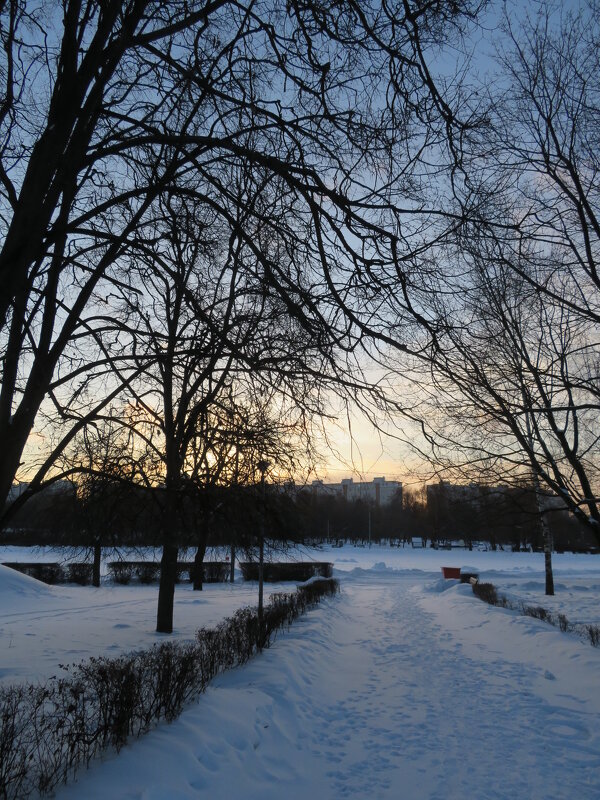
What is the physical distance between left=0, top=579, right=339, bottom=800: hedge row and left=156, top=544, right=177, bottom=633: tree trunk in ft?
18.3

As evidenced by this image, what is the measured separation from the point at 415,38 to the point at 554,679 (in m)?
7.84

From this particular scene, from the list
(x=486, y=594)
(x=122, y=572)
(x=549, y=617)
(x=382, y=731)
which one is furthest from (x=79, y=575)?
(x=382, y=731)

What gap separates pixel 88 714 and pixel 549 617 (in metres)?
11.4

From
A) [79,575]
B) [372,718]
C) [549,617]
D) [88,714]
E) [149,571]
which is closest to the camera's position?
[88,714]

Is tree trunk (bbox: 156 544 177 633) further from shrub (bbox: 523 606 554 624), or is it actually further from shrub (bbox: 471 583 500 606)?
shrub (bbox: 471 583 500 606)

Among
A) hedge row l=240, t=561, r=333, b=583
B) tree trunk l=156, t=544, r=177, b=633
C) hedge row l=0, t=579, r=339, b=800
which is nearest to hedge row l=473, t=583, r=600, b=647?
hedge row l=0, t=579, r=339, b=800

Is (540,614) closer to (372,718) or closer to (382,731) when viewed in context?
(372,718)

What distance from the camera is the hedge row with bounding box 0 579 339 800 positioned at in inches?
141

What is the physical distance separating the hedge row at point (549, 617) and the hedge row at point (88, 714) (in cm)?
696

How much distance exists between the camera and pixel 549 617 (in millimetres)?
13367

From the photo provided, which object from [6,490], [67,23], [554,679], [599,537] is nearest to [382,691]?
A: [554,679]

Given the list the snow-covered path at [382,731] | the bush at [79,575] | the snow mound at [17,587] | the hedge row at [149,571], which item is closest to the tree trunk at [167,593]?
the snow-covered path at [382,731]

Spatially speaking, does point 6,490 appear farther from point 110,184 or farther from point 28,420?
point 110,184

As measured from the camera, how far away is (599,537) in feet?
37.0
